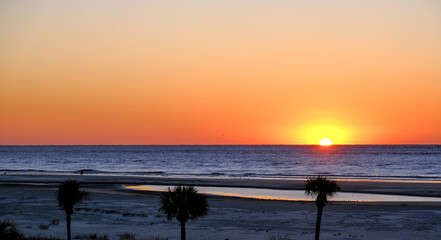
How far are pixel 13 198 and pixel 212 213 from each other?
68.9ft

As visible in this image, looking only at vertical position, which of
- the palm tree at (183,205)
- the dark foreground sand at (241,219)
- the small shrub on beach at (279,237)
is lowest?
the dark foreground sand at (241,219)

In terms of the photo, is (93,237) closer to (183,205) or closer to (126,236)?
(126,236)

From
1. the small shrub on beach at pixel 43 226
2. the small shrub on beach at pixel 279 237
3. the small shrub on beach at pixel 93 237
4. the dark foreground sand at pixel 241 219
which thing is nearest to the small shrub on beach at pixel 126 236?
the dark foreground sand at pixel 241 219

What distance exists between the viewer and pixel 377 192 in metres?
64.2

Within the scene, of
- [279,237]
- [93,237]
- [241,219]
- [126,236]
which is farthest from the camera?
[241,219]

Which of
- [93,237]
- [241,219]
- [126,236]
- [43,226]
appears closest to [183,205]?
[126,236]

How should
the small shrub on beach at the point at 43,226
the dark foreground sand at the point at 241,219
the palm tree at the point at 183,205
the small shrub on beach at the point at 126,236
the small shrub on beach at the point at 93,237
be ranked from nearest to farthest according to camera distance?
the palm tree at the point at 183,205, the small shrub on beach at the point at 93,237, the small shrub on beach at the point at 126,236, the dark foreground sand at the point at 241,219, the small shrub on beach at the point at 43,226

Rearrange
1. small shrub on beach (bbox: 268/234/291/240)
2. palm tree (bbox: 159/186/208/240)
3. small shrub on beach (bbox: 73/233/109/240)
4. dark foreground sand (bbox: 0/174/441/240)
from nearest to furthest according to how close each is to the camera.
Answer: palm tree (bbox: 159/186/208/240), small shrub on beach (bbox: 73/233/109/240), small shrub on beach (bbox: 268/234/291/240), dark foreground sand (bbox: 0/174/441/240)

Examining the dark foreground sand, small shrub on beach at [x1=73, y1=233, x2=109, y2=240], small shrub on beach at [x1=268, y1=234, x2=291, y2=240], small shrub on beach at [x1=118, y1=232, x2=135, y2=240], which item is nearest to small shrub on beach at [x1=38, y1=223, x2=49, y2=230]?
the dark foreground sand

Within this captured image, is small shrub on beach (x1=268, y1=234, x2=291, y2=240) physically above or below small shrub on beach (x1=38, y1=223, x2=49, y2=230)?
above

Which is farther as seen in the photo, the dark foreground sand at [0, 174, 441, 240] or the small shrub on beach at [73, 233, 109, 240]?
the dark foreground sand at [0, 174, 441, 240]

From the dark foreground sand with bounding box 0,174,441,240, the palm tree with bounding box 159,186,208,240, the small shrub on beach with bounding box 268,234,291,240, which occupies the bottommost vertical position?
the dark foreground sand with bounding box 0,174,441,240

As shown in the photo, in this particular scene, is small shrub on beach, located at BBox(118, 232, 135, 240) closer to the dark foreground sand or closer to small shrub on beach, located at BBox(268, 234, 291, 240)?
the dark foreground sand

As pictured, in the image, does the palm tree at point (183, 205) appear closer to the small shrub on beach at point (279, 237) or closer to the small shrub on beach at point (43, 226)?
the small shrub on beach at point (279, 237)
